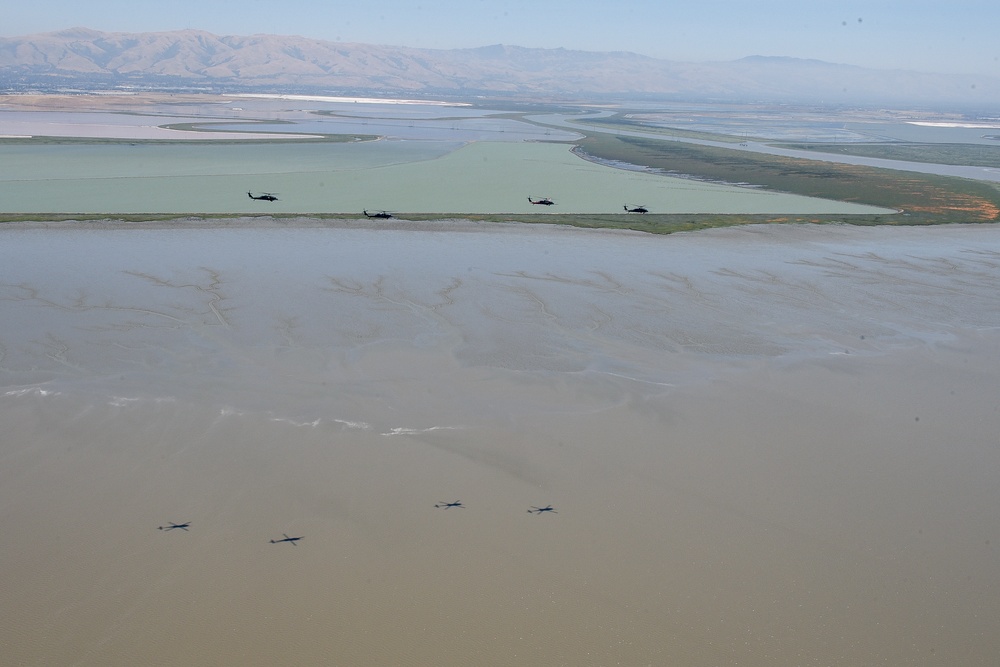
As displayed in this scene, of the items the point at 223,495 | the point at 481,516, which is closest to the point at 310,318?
the point at 223,495

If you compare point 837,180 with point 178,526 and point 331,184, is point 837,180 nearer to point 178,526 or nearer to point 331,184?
point 331,184

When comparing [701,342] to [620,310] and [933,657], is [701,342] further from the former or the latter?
[933,657]

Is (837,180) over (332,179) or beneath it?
over

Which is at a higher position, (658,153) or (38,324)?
(658,153)

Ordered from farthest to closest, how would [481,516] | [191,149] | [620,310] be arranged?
[191,149] → [620,310] → [481,516]

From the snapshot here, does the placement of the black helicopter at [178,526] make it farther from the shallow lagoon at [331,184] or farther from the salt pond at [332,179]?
the shallow lagoon at [331,184]

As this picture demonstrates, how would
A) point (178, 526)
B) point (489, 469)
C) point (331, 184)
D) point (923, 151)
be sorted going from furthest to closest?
point (923, 151)
point (331, 184)
point (489, 469)
point (178, 526)

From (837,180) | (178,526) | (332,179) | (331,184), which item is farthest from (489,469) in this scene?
(837,180)

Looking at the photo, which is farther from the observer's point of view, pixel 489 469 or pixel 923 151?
pixel 923 151
